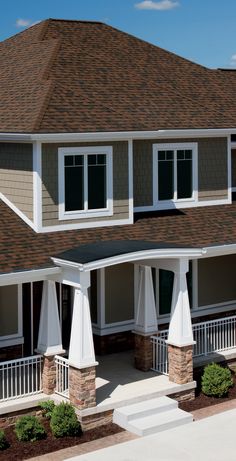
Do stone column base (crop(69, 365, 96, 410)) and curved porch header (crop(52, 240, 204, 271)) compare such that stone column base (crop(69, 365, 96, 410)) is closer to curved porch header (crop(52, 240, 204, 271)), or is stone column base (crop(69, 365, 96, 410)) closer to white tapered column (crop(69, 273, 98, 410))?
white tapered column (crop(69, 273, 98, 410))

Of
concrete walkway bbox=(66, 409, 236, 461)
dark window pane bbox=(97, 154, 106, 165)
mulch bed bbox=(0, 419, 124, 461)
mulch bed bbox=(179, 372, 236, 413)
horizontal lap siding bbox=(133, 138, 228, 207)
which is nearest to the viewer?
A: concrete walkway bbox=(66, 409, 236, 461)

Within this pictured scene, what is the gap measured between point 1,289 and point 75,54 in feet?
24.7

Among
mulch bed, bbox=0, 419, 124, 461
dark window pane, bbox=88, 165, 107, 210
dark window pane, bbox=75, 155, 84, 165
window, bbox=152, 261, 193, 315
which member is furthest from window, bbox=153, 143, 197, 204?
mulch bed, bbox=0, 419, 124, 461

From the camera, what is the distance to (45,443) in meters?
14.5

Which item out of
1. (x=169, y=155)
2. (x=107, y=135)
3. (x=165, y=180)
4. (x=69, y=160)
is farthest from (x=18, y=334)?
(x=169, y=155)

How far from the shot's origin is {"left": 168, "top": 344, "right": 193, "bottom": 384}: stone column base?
16.8 m

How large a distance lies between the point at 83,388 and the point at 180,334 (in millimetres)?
2799

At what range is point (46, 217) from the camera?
1716cm

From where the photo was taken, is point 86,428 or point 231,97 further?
point 231,97

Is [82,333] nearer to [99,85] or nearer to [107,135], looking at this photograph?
[107,135]

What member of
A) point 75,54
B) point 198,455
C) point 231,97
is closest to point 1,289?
point 198,455

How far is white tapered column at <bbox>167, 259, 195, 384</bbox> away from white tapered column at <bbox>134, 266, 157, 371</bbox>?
70 cm

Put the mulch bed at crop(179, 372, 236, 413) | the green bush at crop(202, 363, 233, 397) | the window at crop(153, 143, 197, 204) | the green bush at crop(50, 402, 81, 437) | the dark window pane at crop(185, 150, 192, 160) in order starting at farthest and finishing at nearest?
1. the dark window pane at crop(185, 150, 192, 160)
2. the window at crop(153, 143, 197, 204)
3. the green bush at crop(202, 363, 233, 397)
4. the mulch bed at crop(179, 372, 236, 413)
5. the green bush at crop(50, 402, 81, 437)

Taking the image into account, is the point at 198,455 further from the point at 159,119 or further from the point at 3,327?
Result: the point at 159,119
